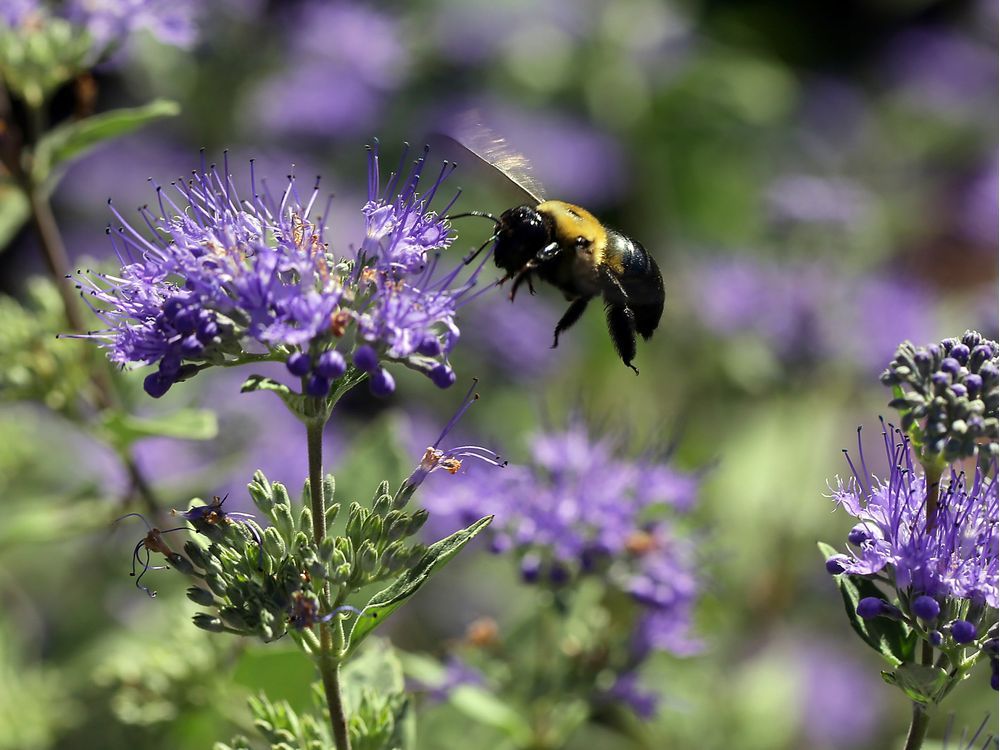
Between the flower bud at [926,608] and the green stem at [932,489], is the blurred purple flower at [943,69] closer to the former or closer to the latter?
the green stem at [932,489]

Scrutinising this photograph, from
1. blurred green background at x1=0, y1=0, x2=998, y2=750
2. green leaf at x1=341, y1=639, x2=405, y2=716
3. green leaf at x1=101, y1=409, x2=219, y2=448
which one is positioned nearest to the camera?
green leaf at x1=341, y1=639, x2=405, y2=716

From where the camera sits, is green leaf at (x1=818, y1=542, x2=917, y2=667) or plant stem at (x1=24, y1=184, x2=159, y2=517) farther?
plant stem at (x1=24, y1=184, x2=159, y2=517)

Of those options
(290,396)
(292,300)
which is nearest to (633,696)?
(290,396)

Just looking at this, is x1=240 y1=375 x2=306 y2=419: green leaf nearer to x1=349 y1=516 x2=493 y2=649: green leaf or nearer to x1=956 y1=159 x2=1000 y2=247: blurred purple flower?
x1=349 y1=516 x2=493 y2=649: green leaf

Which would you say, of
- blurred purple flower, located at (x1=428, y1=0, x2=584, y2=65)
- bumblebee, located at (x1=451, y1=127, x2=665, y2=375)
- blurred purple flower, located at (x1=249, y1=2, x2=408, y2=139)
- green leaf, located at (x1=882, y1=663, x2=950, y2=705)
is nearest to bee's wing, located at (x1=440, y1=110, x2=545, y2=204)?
bumblebee, located at (x1=451, y1=127, x2=665, y2=375)

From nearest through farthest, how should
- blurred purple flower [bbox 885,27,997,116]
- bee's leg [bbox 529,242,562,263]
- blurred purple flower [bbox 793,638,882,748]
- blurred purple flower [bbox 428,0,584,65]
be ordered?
bee's leg [bbox 529,242,562,263], blurred purple flower [bbox 793,638,882,748], blurred purple flower [bbox 428,0,584,65], blurred purple flower [bbox 885,27,997,116]

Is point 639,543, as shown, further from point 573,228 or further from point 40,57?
point 40,57

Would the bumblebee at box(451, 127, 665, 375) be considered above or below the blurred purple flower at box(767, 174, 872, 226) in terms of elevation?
above
